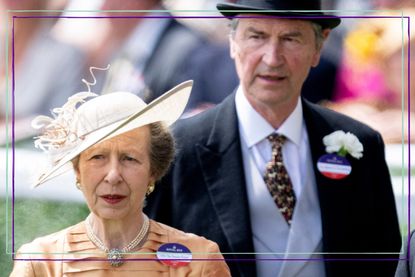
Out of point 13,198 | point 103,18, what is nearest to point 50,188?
point 13,198

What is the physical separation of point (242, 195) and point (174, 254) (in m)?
0.31

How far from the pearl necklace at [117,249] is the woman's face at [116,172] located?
0.07m

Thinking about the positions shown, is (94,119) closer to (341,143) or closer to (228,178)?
(228,178)

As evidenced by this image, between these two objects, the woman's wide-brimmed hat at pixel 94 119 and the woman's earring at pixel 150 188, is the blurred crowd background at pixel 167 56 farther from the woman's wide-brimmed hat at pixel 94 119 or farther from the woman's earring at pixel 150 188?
the woman's earring at pixel 150 188

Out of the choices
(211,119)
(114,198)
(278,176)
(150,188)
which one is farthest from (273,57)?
(114,198)

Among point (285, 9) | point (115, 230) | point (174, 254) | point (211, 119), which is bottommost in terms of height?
point (174, 254)

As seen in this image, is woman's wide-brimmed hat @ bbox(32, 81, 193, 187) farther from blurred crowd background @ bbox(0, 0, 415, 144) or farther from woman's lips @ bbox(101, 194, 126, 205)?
woman's lips @ bbox(101, 194, 126, 205)

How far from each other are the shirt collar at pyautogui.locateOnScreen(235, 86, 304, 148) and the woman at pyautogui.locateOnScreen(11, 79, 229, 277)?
205mm

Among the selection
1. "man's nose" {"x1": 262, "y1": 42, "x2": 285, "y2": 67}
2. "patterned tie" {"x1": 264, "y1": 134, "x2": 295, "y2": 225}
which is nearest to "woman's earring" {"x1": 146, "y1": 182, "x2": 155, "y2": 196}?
"patterned tie" {"x1": 264, "y1": 134, "x2": 295, "y2": 225}

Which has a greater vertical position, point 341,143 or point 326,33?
point 326,33

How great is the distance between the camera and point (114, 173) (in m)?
3.55

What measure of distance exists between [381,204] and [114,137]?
0.98 metres

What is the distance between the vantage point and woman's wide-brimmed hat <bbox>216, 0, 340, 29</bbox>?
367 cm

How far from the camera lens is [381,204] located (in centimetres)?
375
